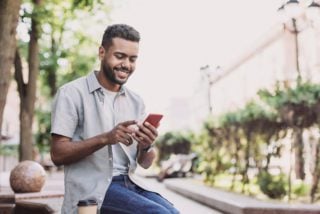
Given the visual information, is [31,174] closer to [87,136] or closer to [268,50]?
[87,136]

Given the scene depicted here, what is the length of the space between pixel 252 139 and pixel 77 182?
39.7 ft

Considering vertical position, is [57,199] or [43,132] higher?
[43,132]

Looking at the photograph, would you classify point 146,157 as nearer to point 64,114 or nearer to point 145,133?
point 145,133

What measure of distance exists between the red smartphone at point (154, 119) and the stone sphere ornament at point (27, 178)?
7.21 meters

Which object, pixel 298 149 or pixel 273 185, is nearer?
pixel 298 149

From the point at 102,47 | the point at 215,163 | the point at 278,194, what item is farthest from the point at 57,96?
the point at 215,163

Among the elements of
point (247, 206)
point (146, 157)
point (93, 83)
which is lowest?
point (247, 206)

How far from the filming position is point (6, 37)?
8633 millimetres

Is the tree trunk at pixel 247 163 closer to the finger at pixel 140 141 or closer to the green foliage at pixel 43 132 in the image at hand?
the finger at pixel 140 141

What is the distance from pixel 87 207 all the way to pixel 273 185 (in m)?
11.1

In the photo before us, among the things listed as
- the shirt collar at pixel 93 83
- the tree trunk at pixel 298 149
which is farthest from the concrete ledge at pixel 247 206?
the shirt collar at pixel 93 83

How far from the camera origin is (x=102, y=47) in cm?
321

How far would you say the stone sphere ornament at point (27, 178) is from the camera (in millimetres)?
9758

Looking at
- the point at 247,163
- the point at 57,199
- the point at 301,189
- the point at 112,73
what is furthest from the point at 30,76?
the point at 112,73
